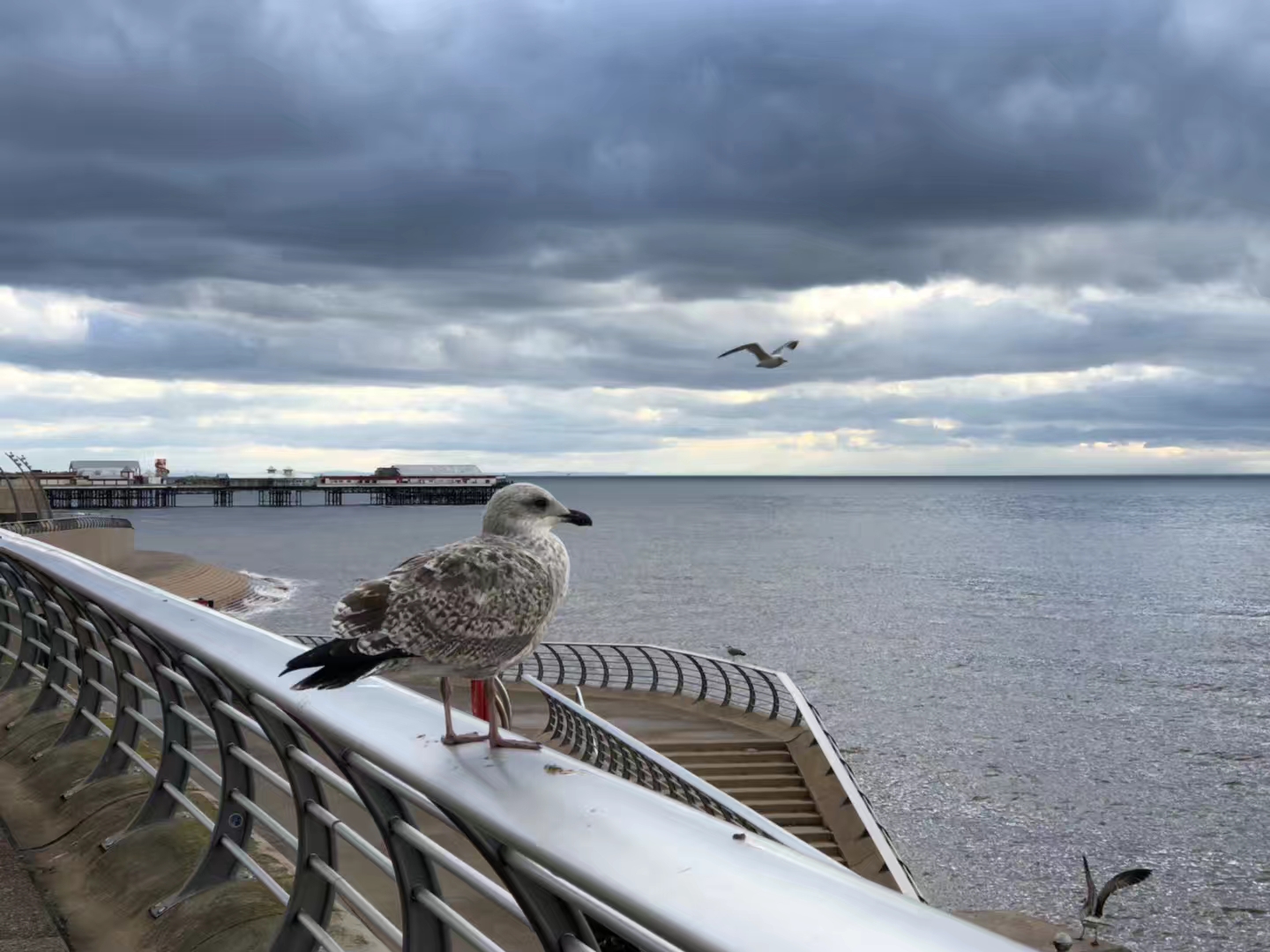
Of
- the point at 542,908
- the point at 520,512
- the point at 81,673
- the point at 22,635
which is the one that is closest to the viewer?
the point at 542,908

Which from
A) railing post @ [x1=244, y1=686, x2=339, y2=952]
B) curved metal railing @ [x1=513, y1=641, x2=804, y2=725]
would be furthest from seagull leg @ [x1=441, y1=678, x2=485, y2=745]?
curved metal railing @ [x1=513, y1=641, x2=804, y2=725]

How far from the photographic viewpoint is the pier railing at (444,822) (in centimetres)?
151

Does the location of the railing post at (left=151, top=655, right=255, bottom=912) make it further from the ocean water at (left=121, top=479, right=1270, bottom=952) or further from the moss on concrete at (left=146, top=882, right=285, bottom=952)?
the ocean water at (left=121, top=479, right=1270, bottom=952)

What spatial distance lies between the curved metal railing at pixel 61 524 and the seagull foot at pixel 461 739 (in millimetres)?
43206

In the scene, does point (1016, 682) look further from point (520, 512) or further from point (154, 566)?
point (520, 512)

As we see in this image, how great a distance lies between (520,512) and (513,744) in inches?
43.5

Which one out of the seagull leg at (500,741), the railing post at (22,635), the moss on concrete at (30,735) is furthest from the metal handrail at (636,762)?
the seagull leg at (500,741)

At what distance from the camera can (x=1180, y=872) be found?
32625 millimetres

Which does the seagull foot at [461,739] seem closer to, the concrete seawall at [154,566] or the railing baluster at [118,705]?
the railing baluster at [118,705]

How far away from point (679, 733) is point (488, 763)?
25756mm

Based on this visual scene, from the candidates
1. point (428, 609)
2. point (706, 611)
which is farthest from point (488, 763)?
point (706, 611)

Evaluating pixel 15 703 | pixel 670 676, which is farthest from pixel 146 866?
pixel 670 676

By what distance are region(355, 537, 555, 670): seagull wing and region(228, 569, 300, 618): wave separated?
6613cm

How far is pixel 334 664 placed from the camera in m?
2.92
